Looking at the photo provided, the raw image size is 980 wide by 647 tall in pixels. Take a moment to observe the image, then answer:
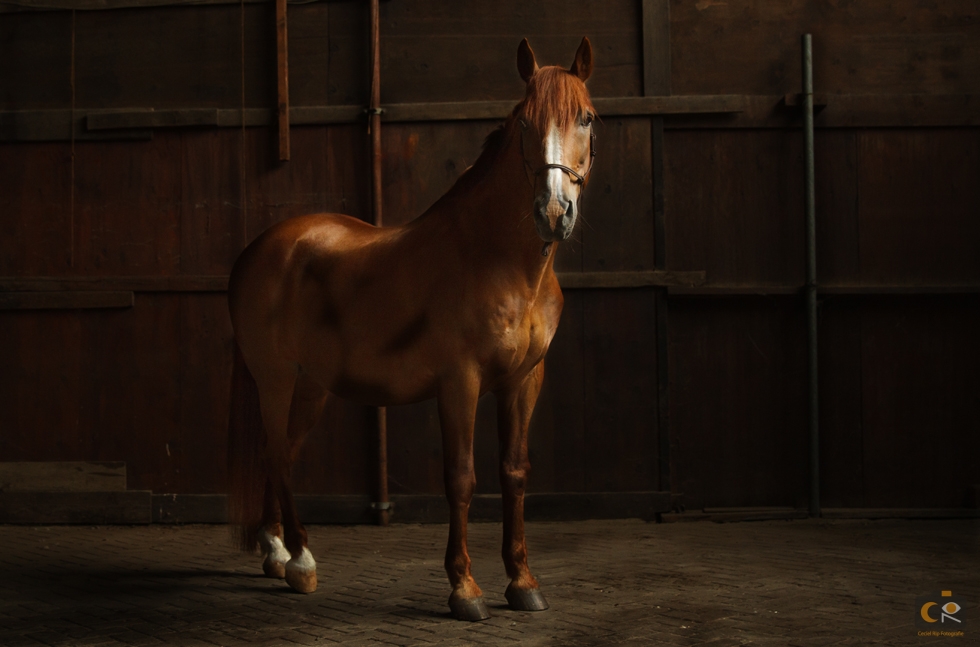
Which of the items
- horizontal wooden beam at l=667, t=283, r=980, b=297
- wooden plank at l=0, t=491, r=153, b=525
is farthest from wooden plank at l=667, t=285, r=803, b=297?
wooden plank at l=0, t=491, r=153, b=525

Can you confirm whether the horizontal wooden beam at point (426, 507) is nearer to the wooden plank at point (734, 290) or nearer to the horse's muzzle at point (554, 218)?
the wooden plank at point (734, 290)

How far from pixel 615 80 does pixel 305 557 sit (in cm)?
336

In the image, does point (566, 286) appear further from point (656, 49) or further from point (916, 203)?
point (916, 203)

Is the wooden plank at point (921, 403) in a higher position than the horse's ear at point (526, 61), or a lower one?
lower

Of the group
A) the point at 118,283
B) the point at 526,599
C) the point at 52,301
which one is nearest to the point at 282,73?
the point at 118,283

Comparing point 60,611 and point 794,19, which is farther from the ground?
point 794,19

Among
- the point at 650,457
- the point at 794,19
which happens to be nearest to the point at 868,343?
the point at 650,457

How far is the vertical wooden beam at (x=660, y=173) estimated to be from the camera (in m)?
5.53

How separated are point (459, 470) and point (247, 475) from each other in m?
1.29

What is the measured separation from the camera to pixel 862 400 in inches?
219

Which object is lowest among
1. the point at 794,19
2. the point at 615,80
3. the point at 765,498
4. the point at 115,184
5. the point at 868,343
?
the point at 765,498

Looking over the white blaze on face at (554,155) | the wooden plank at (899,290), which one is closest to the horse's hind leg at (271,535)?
the white blaze on face at (554,155)

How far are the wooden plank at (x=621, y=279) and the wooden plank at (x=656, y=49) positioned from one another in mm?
1085

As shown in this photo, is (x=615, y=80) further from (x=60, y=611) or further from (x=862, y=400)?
(x=60, y=611)
